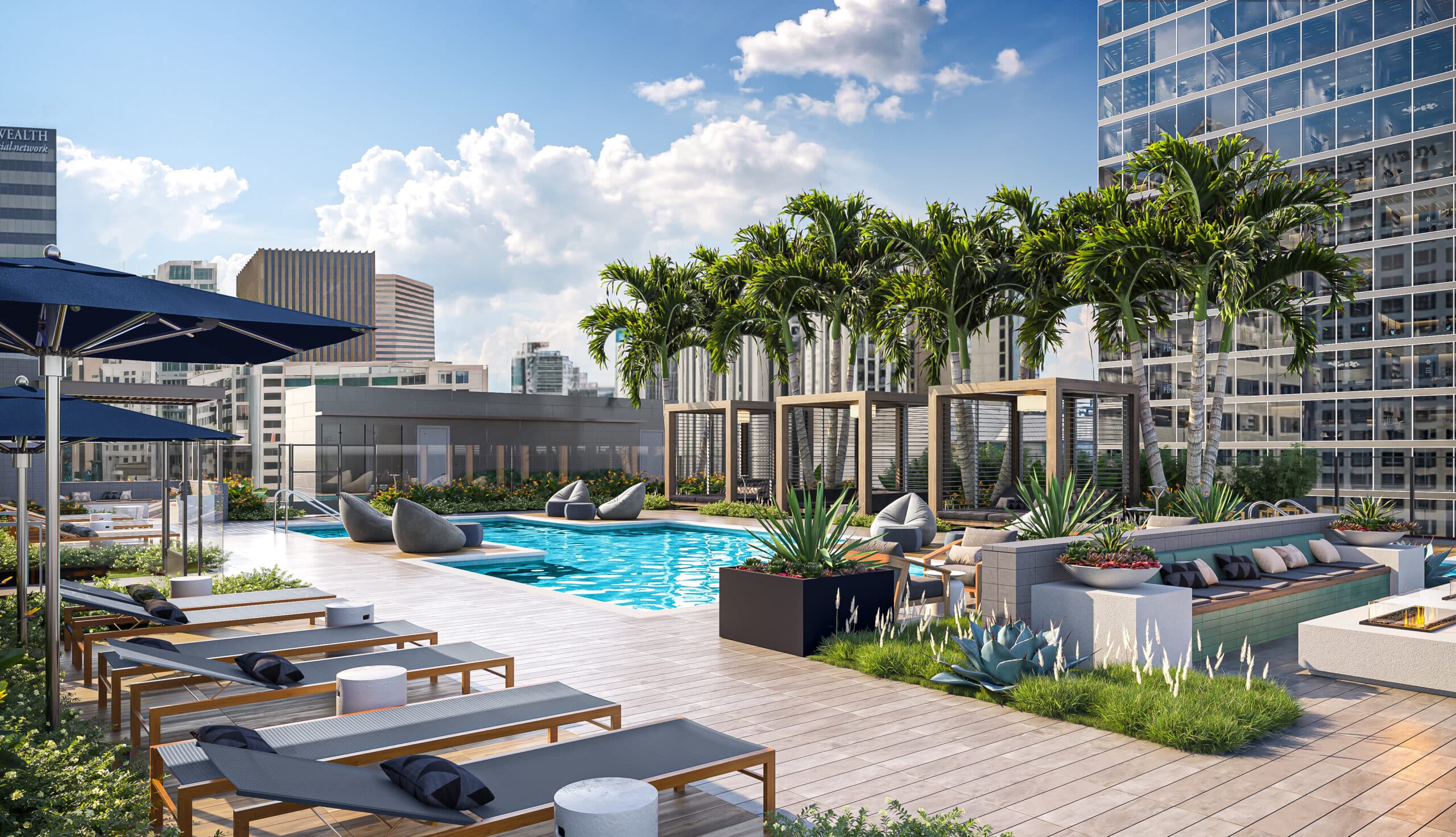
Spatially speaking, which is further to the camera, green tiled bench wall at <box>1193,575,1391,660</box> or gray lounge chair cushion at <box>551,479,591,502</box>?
gray lounge chair cushion at <box>551,479,591,502</box>

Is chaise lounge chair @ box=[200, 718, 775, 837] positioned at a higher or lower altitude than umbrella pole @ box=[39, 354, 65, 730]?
lower

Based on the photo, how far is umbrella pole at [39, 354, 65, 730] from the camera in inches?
167

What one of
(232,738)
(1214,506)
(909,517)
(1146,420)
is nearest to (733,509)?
(909,517)

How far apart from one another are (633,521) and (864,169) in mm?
16247

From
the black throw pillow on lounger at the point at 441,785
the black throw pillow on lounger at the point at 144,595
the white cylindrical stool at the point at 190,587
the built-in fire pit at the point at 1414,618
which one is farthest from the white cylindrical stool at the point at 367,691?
the built-in fire pit at the point at 1414,618

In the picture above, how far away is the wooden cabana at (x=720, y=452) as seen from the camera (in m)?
24.0

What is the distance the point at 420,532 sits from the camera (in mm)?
14398

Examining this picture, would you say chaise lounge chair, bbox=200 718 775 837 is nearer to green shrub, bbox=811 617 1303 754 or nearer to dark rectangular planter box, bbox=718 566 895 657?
green shrub, bbox=811 617 1303 754

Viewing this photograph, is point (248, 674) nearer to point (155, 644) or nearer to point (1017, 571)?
point (155, 644)

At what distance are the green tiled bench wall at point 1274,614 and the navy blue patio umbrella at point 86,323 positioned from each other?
6.64 metres

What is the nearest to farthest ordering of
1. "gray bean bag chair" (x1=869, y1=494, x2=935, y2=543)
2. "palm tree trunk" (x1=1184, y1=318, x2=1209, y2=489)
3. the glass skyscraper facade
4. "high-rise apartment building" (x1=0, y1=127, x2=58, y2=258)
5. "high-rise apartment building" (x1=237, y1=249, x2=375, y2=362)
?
1. "gray bean bag chair" (x1=869, y1=494, x2=935, y2=543)
2. "palm tree trunk" (x1=1184, y1=318, x2=1209, y2=489)
3. the glass skyscraper facade
4. "high-rise apartment building" (x1=0, y1=127, x2=58, y2=258)
5. "high-rise apartment building" (x1=237, y1=249, x2=375, y2=362)

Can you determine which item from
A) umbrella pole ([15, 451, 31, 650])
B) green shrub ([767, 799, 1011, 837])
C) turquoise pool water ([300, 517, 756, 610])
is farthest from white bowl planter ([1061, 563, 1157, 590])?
umbrella pole ([15, 451, 31, 650])

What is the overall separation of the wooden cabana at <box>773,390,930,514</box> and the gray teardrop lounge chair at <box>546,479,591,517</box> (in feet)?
15.4

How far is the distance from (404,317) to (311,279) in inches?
1116
